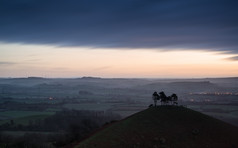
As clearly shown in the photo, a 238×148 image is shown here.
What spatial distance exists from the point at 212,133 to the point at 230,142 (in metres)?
4.59

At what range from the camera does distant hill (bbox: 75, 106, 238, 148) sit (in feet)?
137

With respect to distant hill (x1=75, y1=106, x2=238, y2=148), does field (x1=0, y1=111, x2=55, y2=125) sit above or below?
below

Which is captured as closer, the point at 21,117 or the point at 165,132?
the point at 165,132

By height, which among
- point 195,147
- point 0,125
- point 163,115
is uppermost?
point 163,115

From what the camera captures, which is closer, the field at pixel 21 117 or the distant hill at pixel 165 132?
the distant hill at pixel 165 132

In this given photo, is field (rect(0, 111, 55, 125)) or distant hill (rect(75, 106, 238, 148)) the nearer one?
distant hill (rect(75, 106, 238, 148))

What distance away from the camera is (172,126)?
50.3 m

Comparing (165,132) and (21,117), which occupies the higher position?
(165,132)

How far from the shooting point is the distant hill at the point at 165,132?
41.7m

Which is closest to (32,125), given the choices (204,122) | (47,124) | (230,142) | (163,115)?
(47,124)

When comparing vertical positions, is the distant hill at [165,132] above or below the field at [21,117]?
above

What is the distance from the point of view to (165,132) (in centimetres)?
4697

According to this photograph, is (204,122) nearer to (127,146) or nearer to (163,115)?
(163,115)

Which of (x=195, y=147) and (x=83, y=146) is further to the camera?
(x=195, y=147)
